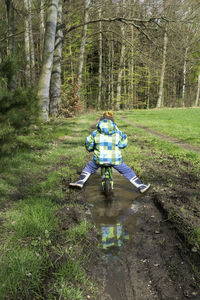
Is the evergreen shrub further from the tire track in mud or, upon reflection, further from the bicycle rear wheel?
the tire track in mud

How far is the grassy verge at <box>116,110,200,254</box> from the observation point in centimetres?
284

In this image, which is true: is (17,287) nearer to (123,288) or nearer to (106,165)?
(123,288)

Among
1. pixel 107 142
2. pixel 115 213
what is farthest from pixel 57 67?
pixel 115 213

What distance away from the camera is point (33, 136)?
7.69 meters

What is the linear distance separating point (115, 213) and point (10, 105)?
2.91 meters

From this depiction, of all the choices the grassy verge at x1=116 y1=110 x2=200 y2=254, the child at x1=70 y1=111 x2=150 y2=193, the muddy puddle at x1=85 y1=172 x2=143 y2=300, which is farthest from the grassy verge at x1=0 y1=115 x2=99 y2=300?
the grassy verge at x1=116 y1=110 x2=200 y2=254

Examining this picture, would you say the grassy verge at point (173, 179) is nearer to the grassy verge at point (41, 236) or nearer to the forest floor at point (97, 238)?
the forest floor at point (97, 238)

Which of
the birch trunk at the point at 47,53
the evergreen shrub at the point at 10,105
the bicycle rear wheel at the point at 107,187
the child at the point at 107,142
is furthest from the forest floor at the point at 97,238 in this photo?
the birch trunk at the point at 47,53

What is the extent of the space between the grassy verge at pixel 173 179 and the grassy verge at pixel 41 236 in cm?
123

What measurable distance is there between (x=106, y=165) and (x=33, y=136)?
4.61m

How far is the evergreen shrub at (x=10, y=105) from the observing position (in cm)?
378

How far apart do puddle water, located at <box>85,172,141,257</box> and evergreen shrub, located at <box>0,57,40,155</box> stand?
75.5 inches

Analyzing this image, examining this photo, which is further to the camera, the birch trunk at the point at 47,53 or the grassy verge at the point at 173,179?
the birch trunk at the point at 47,53

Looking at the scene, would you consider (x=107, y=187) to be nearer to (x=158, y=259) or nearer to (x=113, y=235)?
(x=113, y=235)
